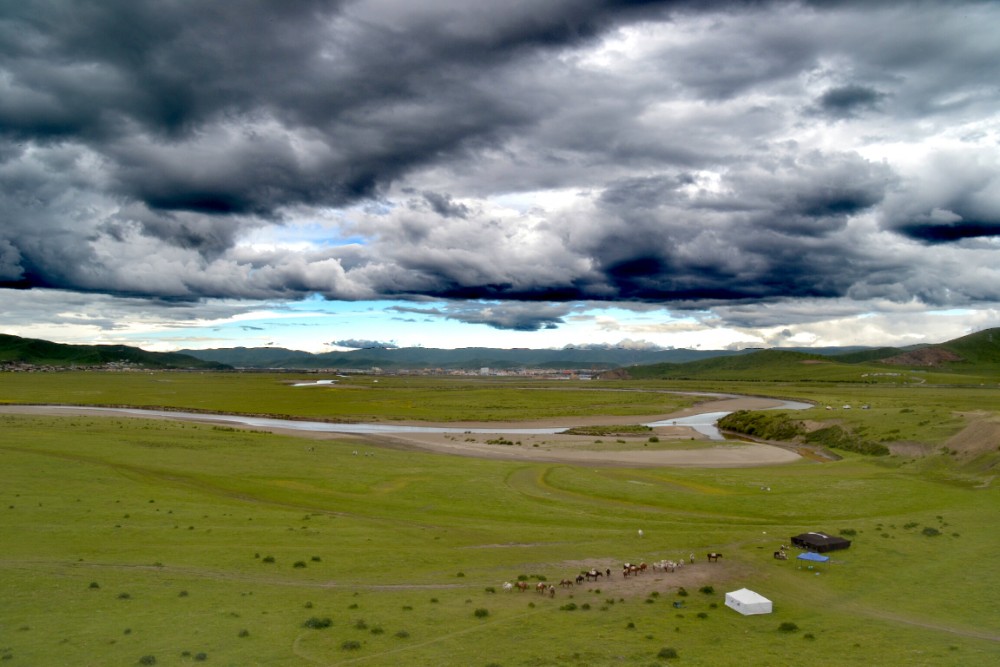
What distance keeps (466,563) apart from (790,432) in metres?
92.5

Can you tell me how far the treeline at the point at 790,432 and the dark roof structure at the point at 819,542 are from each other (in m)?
53.8

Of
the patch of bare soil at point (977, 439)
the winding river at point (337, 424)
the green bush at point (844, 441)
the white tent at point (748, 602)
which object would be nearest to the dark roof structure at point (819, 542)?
the white tent at point (748, 602)

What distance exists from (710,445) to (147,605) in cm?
8776

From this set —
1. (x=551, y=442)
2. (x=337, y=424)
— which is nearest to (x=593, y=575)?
(x=551, y=442)

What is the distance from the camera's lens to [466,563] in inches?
1478

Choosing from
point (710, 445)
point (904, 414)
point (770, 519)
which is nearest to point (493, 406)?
point (710, 445)

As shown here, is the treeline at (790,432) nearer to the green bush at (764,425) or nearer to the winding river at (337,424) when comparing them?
the green bush at (764,425)

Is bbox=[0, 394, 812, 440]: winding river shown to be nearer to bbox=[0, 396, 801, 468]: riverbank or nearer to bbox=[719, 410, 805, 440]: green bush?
bbox=[0, 396, 801, 468]: riverbank

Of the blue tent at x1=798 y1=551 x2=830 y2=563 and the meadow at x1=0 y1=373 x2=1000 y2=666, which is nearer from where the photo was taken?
the meadow at x1=0 y1=373 x2=1000 y2=666

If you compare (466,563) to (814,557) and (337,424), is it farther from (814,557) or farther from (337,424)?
(337,424)

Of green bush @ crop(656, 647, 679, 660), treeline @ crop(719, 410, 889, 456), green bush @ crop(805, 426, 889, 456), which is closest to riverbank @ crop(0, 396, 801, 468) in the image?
green bush @ crop(805, 426, 889, 456)

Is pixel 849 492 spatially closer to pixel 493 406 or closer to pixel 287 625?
pixel 287 625

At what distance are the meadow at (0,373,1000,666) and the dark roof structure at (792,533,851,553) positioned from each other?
147 cm

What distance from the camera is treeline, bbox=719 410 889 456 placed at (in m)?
91.8
